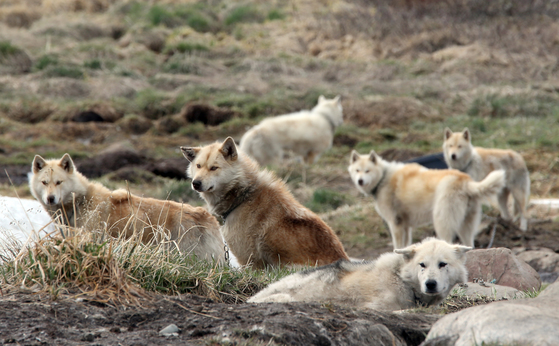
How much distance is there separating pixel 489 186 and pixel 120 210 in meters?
4.97

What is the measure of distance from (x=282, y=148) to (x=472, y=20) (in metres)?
16.7

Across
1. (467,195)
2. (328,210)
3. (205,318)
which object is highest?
(205,318)

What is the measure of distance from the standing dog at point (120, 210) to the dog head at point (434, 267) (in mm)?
1991

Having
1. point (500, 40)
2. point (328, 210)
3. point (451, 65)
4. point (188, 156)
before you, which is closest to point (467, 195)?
point (328, 210)

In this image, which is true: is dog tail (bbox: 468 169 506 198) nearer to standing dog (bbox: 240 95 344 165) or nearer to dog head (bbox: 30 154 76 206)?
dog head (bbox: 30 154 76 206)

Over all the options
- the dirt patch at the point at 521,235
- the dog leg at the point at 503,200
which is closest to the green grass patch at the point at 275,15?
the dog leg at the point at 503,200

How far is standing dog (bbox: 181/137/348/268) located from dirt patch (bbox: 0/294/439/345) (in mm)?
1736

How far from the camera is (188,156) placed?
589 cm

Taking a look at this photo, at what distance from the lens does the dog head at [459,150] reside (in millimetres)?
10516

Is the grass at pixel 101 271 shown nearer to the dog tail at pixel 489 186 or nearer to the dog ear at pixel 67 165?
the dog ear at pixel 67 165

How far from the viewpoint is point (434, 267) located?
403cm

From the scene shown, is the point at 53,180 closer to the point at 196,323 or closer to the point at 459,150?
the point at 196,323

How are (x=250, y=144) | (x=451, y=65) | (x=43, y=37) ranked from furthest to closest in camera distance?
(x=43, y=37), (x=451, y=65), (x=250, y=144)

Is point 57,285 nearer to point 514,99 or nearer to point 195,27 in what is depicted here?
point 514,99
